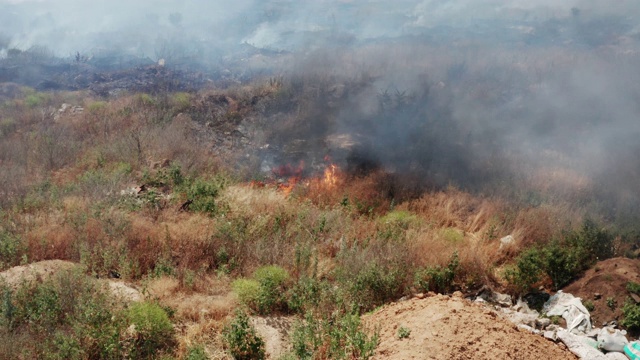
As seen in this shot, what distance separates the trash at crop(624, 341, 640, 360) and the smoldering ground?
5124 mm

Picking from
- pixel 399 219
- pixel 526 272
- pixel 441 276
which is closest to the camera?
pixel 441 276

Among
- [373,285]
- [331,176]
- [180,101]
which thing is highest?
[180,101]

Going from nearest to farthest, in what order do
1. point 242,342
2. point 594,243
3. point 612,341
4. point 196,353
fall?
Answer: 1. point 196,353
2. point 242,342
3. point 612,341
4. point 594,243

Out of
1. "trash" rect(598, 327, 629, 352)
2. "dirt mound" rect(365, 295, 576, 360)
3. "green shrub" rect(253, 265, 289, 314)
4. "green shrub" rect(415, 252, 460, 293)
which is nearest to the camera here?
"dirt mound" rect(365, 295, 576, 360)

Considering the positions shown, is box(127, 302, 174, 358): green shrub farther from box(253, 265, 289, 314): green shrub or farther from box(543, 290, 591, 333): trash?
box(543, 290, 591, 333): trash

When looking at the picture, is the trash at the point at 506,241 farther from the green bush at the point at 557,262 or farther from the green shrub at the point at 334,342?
the green shrub at the point at 334,342

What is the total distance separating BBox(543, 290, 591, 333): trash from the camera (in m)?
5.34

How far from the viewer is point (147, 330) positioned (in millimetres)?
4344

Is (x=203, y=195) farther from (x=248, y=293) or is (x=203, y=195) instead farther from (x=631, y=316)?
(x=631, y=316)

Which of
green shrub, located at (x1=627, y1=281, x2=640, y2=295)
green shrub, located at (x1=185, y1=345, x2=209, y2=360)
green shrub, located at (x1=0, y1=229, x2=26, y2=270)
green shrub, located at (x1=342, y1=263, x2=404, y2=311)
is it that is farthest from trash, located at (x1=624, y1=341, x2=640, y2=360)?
green shrub, located at (x1=0, y1=229, x2=26, y2=270)

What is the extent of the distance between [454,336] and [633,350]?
2493 millimetres

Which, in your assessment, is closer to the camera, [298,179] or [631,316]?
[631,316]

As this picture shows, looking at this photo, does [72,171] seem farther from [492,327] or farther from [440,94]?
[440,94]

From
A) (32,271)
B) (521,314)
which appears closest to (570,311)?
(521,314)
